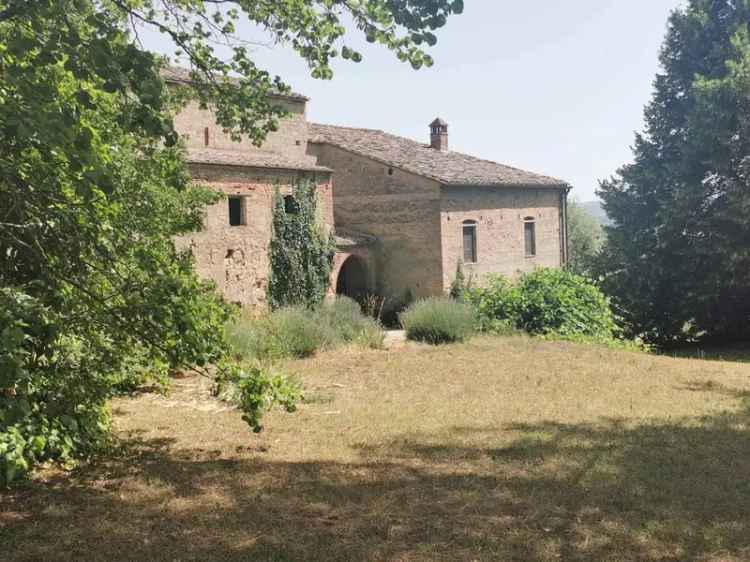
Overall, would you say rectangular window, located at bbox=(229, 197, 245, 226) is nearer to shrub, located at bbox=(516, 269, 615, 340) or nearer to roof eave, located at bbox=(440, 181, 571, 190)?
roof eave, located at bbox=(440, 181, 571, 190)

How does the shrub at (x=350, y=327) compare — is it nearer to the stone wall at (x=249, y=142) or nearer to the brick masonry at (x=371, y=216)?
the brick masonry at (x=371, y=216)

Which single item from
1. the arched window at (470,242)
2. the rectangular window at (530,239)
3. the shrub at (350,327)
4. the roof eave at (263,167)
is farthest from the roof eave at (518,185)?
the shrub at (350,327)

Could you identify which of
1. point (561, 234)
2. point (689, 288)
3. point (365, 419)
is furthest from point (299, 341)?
point (561, 234)

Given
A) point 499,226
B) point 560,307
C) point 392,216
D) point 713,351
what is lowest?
point 713,351

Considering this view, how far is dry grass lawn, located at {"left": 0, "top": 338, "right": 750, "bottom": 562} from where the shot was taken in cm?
487

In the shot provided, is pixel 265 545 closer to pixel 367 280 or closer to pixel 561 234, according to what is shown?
pixel 367 280

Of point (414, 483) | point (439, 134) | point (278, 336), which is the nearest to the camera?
point (414, 483)

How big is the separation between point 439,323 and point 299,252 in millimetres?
6567

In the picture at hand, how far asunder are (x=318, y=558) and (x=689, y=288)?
20.9 metres

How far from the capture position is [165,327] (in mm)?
5242

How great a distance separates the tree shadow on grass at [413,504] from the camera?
15.7 ft

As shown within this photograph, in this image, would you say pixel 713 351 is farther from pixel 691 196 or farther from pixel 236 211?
pixel 236 211

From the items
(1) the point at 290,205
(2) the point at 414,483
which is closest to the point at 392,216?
(1) the point at 290,205

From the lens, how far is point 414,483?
6258 millimetres
